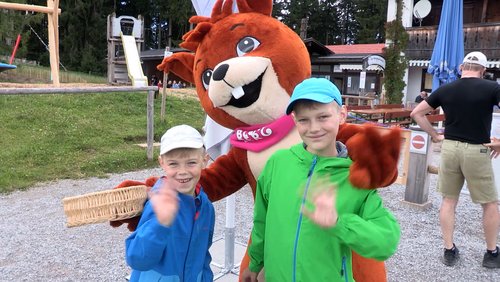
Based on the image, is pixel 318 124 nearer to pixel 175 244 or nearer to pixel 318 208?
pixel 318 208

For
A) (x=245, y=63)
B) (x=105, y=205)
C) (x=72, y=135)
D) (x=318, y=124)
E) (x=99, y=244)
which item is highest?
(x=245, y=63)

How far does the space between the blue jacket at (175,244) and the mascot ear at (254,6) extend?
45.5 inches

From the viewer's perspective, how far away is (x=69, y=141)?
8336 millimetres

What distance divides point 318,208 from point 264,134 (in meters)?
0.87

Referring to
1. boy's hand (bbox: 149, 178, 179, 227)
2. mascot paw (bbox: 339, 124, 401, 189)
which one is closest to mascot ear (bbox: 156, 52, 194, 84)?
boy's hand (bbox: 149, 178, 179, 227)

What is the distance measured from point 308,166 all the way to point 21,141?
25.6ft

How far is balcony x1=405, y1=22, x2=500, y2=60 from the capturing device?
14.7 metres

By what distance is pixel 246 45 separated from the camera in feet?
7.55

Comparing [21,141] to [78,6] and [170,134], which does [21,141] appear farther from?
[78,6]

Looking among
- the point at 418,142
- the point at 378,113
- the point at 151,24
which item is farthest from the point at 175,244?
the point at 151,24

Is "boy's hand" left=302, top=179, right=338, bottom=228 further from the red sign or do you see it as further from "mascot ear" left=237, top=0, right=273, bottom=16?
the red sign

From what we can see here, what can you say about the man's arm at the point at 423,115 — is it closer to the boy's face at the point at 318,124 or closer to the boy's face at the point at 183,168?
the boy's face at the point at 318,124

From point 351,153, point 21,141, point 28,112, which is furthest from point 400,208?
point 28,112

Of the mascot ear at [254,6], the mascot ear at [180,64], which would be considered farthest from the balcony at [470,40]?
the mascot ear at [180,64]
